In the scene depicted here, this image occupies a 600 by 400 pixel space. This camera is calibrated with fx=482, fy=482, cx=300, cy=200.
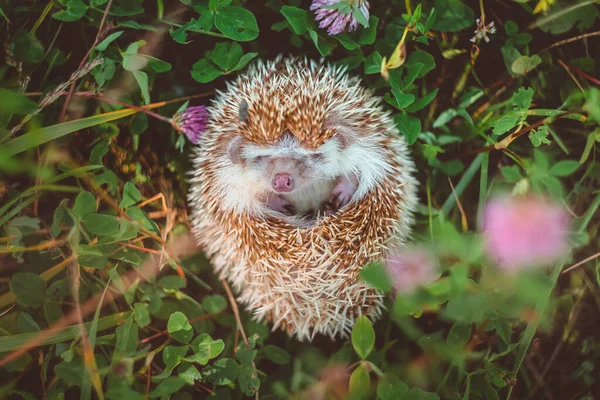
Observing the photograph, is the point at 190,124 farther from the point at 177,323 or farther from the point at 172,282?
the point at 177,323

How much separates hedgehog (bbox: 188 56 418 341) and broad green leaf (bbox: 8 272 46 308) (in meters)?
0.71

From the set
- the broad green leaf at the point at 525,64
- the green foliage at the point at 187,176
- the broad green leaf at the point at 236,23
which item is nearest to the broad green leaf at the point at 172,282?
the green foliage at the point at 187,176

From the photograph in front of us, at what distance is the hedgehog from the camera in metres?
1.85

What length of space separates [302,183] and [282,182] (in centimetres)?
12

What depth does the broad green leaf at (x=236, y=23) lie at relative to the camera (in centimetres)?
189

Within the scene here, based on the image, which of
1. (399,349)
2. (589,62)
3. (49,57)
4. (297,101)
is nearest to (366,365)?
(399,349)

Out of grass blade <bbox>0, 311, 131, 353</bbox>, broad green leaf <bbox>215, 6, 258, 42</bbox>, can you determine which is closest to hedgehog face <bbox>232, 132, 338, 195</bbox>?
broad green leaf <bbox>215, 6, 258, 42</bbox>

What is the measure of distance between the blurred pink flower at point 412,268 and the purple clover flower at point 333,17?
0.92 m

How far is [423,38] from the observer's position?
6.12 feet

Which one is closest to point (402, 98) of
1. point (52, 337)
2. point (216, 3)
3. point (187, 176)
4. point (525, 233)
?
point (525, 233)

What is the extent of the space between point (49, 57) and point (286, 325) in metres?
1.56

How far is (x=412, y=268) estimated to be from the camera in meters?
1.79

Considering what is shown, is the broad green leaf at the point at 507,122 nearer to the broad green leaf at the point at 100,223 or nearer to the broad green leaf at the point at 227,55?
the broad green leaf at the point at 227,55

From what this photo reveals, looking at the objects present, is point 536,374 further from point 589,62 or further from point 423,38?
point 423,38
